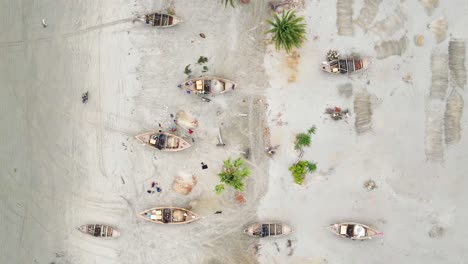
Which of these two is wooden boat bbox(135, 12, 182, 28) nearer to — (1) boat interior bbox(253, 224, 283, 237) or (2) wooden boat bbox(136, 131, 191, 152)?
(2) wooden boat bbox(136, 131, 191, 152)

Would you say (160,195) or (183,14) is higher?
(183,14)

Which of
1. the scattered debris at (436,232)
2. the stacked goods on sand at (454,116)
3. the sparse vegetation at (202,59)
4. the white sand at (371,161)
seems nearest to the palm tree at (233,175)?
the white sand at (371,161)

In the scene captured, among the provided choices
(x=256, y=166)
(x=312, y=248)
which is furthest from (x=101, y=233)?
(x=312, y=248)

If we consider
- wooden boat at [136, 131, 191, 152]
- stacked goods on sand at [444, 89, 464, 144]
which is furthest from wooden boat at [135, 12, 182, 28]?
stacked goods on sand at [444, 89, 464, 144]

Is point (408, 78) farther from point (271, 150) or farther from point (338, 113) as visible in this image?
point (271, 150)

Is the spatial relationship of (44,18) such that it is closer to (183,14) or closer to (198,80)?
(183,14)

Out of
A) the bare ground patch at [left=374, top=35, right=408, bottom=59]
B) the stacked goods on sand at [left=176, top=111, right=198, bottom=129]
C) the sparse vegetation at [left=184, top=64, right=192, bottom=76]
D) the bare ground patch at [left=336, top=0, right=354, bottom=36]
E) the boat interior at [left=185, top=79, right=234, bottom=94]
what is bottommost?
the stacked goods on sand at [left=176, top=111, right=198, bottom=129]
